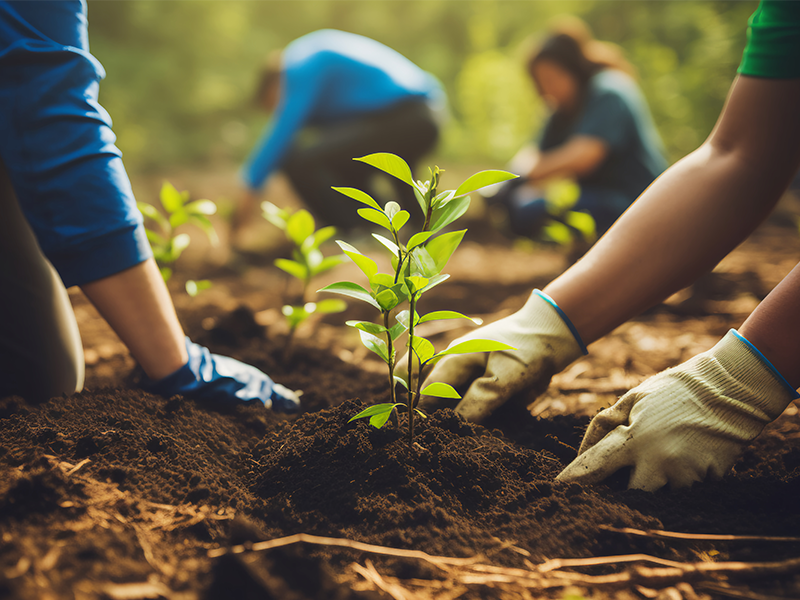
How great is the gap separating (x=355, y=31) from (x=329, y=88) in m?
6.19

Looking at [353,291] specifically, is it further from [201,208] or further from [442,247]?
[201,208]

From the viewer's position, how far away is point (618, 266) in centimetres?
115

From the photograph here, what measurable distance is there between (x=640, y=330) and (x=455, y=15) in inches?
366

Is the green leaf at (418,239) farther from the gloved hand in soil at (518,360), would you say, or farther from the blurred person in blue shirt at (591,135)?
the blurred person in blue shirt at (591,135)

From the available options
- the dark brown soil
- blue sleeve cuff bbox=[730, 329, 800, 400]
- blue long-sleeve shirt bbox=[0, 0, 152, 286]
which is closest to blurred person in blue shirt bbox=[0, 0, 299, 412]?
blue long-sleeve shirt bbox=[0, 0, 152, 286]

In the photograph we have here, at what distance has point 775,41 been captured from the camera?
1.00m

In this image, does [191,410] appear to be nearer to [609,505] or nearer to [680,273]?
[609,505]

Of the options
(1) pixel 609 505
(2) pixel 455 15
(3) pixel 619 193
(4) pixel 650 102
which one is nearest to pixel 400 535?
(1) pixel 609 505

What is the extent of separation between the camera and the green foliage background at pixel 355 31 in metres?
6.11

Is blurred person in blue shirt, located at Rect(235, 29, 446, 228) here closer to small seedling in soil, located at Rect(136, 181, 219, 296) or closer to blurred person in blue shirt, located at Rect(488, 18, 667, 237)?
blurred person in blue shirt, located at Rect(488, 18, 667, 237)

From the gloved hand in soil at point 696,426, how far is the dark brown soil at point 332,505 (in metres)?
0.04

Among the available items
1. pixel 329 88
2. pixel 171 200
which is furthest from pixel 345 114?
pixel 171 200

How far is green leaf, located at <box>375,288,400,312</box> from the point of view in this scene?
883 millimetres

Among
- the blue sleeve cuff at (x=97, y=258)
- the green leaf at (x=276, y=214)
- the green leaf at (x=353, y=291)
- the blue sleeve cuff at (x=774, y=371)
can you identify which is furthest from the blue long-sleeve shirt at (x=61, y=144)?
the blue sleeve cuff at (x=774, y=371)
